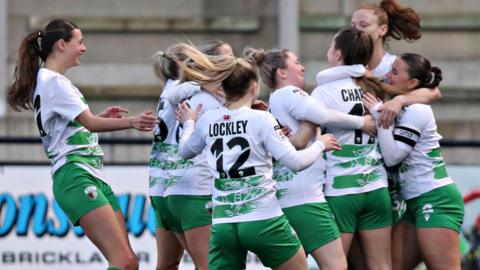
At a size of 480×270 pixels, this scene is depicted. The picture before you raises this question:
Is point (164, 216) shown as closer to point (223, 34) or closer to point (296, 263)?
point (296, 263)

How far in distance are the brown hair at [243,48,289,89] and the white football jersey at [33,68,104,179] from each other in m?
1.11

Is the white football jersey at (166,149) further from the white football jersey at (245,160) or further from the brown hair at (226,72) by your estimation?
the white football jersey at (245,160)

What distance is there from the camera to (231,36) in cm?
1747

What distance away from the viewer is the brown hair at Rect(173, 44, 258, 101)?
8258 mm

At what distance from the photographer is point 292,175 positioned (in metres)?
9.01

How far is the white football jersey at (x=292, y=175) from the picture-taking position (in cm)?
893

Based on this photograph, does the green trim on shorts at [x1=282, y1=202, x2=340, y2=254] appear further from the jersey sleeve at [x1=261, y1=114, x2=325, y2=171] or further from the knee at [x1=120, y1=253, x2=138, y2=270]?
the knee at [x1=120, y1=253, x2=138, y2=270]

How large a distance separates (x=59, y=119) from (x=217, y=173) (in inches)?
49.8

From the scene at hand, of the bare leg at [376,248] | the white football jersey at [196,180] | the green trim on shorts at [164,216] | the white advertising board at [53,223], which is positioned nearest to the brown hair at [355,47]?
the bare leg at [376,248]

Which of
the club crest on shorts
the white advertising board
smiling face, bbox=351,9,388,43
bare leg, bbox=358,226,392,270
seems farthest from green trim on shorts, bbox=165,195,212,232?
the white advertising board

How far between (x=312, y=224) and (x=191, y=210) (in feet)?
2.88

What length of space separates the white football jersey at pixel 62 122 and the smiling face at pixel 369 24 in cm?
187

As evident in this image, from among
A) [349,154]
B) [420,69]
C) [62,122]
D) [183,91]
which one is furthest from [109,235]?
[420,69]

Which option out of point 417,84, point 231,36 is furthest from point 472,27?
point 417,84
